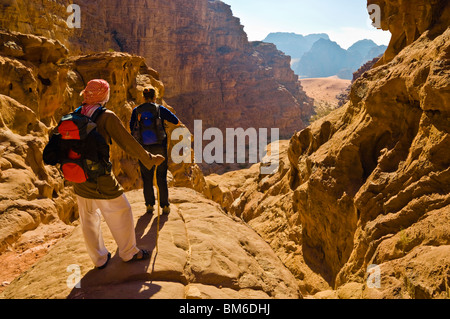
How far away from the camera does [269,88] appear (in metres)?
61.7

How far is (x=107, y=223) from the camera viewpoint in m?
2.97

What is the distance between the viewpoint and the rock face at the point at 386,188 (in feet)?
12.0

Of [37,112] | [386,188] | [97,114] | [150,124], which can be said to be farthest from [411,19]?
[37,112]

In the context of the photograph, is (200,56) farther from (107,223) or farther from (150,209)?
(107,223)

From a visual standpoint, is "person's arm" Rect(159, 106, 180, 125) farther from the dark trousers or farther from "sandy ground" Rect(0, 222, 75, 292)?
"sandy ground" Rect(0, 222, 75, 292)

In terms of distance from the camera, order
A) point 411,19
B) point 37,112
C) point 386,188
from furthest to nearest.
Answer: point 37,112 → point 411,19 → point 386,188

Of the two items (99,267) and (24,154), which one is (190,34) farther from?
(99,267)

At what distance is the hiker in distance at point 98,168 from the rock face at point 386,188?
2986 mm

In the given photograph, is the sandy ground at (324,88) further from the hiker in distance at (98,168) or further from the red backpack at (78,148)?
the red backpack at (78,148)

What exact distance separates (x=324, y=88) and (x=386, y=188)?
11486 cm

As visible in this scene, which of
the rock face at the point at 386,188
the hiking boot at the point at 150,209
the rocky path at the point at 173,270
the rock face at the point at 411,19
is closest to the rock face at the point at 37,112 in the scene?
the rocky path at the point at 173,270

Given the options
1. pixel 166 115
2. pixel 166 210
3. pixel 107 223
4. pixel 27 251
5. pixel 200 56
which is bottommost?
pixel 27 251

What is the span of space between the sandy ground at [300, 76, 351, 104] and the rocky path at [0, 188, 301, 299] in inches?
3774

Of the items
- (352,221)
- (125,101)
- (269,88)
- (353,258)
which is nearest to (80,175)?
(353,258)
